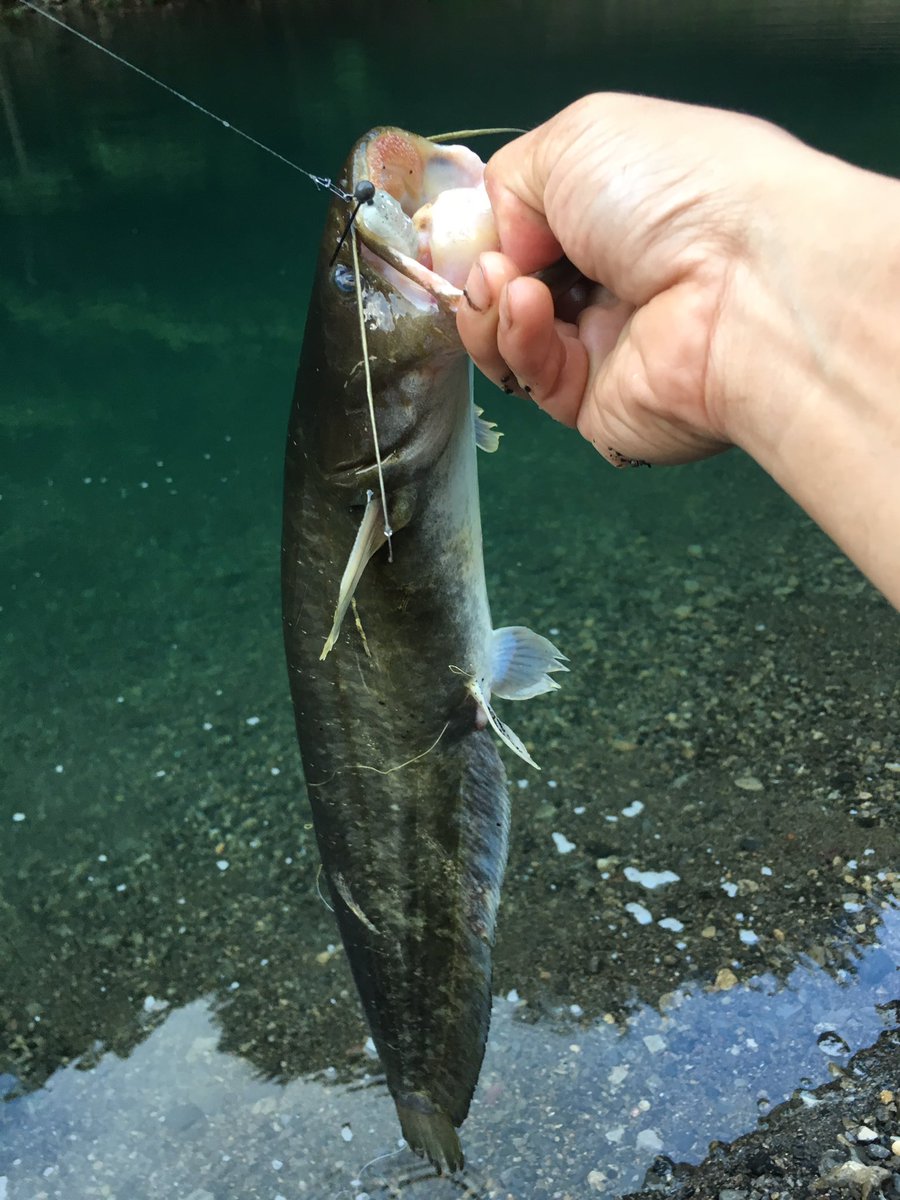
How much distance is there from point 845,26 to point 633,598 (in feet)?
84.3

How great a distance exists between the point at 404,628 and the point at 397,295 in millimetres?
710

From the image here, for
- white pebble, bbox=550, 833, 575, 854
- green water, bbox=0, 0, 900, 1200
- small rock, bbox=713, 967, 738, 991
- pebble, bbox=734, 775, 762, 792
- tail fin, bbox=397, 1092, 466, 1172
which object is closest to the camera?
tail fin, bbox=397, 1092, 466, 1172

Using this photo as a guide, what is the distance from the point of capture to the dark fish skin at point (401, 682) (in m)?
1.96

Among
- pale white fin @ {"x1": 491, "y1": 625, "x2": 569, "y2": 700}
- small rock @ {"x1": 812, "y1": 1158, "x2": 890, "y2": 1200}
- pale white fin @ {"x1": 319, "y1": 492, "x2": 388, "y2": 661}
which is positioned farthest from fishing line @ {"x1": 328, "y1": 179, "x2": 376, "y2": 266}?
small rock @ {"x1": 812, "y1": 1158, "x2": 890, "y2": 1200}

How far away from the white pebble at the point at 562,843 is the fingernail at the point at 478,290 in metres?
2.90

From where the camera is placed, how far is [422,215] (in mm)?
1811

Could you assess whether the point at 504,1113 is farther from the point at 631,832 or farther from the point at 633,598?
the point at 633,598

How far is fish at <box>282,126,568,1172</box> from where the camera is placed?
184 centimetres

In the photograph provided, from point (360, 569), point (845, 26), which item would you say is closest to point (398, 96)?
point (845, 26)

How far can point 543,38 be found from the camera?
26.7 metres

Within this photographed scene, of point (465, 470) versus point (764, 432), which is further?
point (465, 470)

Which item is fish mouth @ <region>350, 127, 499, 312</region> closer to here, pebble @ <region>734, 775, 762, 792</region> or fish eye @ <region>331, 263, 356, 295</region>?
fish eye @ <region>331, 263, 356, 295</region>

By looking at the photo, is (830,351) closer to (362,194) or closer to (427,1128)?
(362,194)

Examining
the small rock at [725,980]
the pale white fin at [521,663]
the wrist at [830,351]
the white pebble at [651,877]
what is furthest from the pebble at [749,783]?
the wrist at [830,351]
